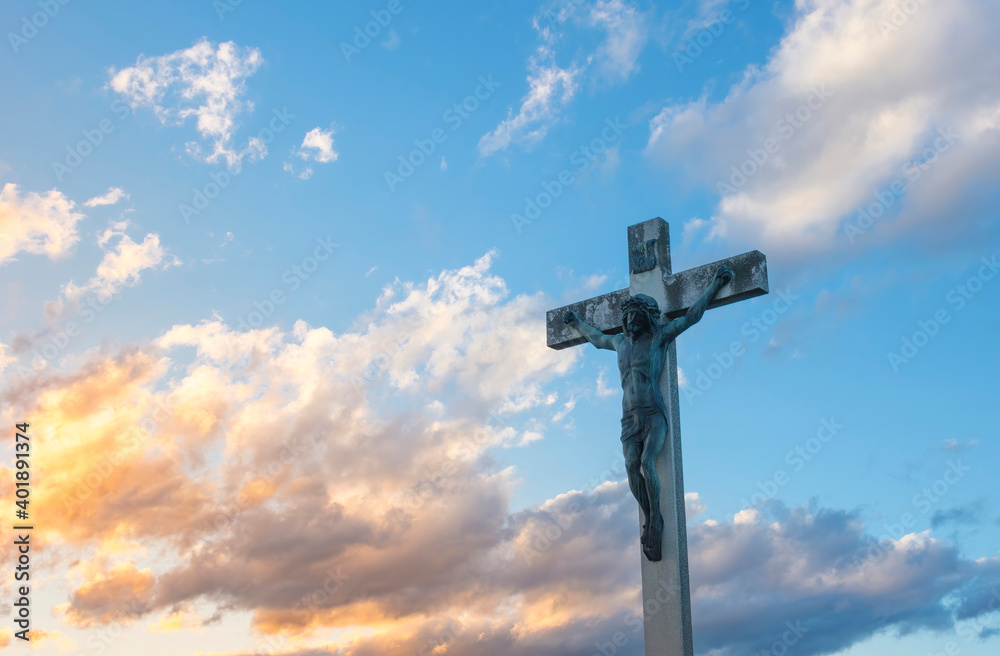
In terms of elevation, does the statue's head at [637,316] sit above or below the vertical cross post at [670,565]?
above

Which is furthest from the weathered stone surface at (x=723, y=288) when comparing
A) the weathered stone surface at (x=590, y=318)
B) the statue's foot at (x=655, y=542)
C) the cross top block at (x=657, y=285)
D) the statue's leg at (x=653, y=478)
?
the statue's foot at (x=655, y=542)

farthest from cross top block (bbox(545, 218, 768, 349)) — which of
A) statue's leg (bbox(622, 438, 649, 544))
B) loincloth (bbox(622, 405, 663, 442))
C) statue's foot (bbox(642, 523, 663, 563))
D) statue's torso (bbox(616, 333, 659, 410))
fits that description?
statue's foot (bbox(642, 523, 663, 563))

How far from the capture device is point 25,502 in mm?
13484

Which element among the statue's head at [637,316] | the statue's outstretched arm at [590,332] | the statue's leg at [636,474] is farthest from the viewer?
the statue's outstretched arm at [590,332]

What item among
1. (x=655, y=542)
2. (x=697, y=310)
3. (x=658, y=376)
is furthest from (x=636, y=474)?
(x=697, y=310)

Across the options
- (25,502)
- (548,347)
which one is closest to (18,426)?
(25,502)

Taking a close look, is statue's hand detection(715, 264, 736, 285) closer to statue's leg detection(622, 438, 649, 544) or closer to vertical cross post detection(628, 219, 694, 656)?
vertical cross post detection(628, 219, 694, 656)

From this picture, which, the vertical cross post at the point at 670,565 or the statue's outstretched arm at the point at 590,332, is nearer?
the vertical cross post at the point at 670,565

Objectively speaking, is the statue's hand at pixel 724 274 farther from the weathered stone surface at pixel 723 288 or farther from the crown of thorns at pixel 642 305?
the crown of thorns at pixel 642 305

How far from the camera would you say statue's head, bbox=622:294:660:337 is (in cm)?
866

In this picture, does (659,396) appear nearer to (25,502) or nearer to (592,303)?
(592,303)

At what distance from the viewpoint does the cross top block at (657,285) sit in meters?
8.80

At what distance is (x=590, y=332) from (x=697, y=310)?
47.8 inches

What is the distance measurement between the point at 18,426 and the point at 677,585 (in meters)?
10.4
